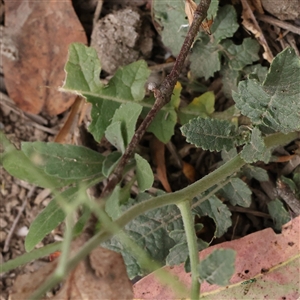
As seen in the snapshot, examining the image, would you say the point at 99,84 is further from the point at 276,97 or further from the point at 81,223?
the point at 276,97

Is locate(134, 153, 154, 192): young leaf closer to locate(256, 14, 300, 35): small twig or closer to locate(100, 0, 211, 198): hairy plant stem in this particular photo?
locate(100, 0, 211, 198): hairy plant stem

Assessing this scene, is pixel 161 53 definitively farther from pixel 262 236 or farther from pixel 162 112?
pixel 262 236

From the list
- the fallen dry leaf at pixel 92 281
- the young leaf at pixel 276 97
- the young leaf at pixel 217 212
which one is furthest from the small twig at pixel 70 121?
the young leaf at pixel 276 97

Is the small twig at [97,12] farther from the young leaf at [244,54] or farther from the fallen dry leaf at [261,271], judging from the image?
the fallen dry leaf at [261,271]

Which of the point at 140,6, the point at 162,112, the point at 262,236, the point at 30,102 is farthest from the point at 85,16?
the point at 262,236

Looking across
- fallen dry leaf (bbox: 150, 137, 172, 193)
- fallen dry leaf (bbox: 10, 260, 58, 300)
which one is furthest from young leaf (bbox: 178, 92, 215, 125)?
fallen dry leaf (bbox: 10, 260, 58, 300)

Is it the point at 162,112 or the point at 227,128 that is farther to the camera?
the point at 162,112
